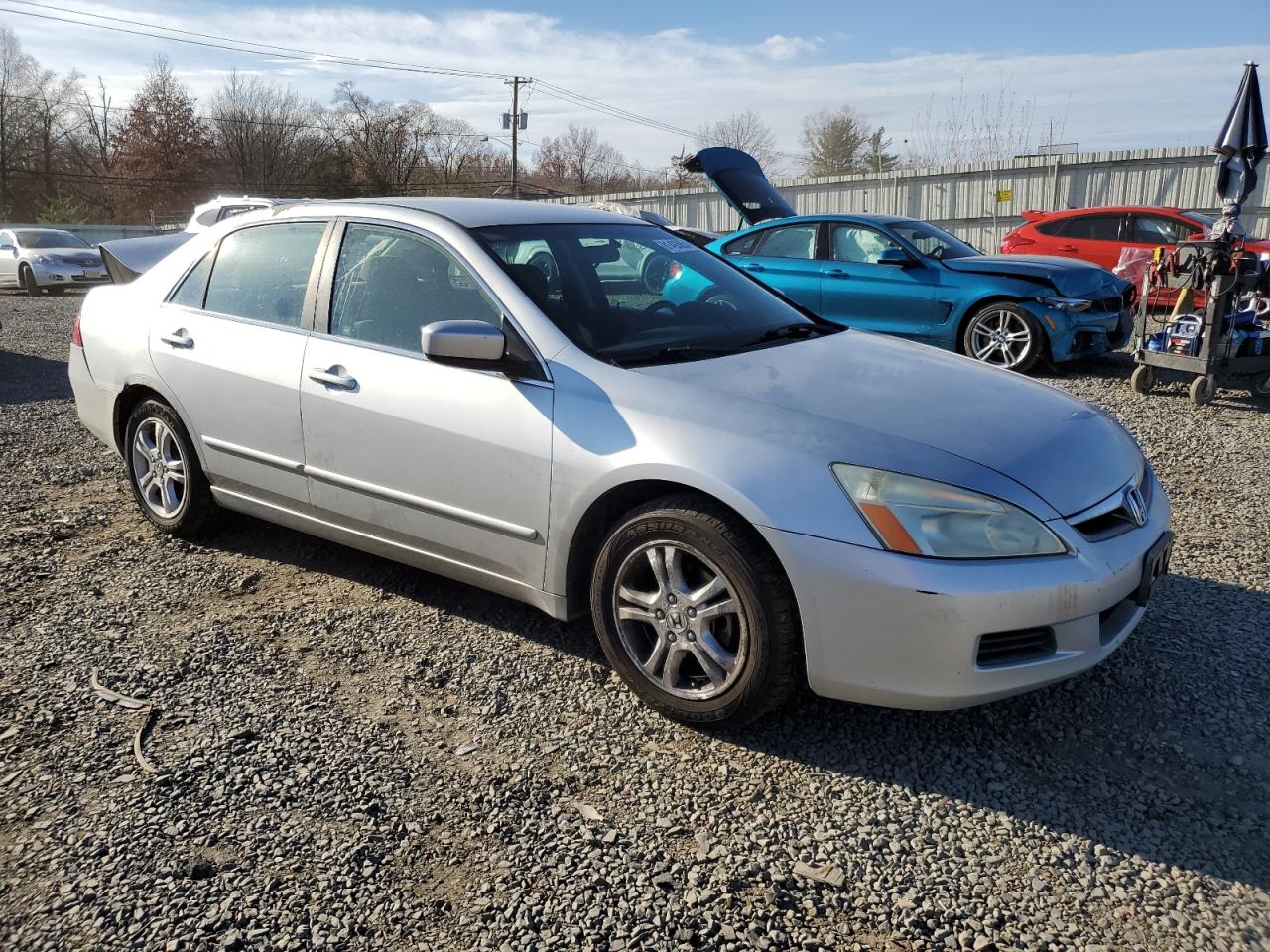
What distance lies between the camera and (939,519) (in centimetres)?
264

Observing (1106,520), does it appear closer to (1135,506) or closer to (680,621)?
(1135,506)

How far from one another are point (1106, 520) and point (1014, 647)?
1.84 ft

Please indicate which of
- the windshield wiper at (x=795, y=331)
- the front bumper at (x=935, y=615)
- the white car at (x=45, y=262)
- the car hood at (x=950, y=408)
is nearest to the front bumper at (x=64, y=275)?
the white car at (x=45, y=262)

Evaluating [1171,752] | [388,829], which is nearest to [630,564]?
[388,829]

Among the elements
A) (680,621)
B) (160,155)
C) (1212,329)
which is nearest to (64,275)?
(1212,329)

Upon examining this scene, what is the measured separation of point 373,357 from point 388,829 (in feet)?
5.82

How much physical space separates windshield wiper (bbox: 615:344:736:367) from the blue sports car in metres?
4.97

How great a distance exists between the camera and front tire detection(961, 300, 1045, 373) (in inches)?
344

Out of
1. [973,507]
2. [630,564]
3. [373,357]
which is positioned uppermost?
[373,357]

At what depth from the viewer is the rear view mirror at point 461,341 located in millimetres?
3137

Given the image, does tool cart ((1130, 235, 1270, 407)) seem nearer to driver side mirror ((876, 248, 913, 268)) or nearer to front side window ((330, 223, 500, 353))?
driver side mirror ((876, 248, 913, 268))

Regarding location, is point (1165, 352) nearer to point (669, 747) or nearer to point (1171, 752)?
point (1171, 752)

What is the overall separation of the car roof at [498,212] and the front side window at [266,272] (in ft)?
0.86

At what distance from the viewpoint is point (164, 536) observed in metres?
4.82
